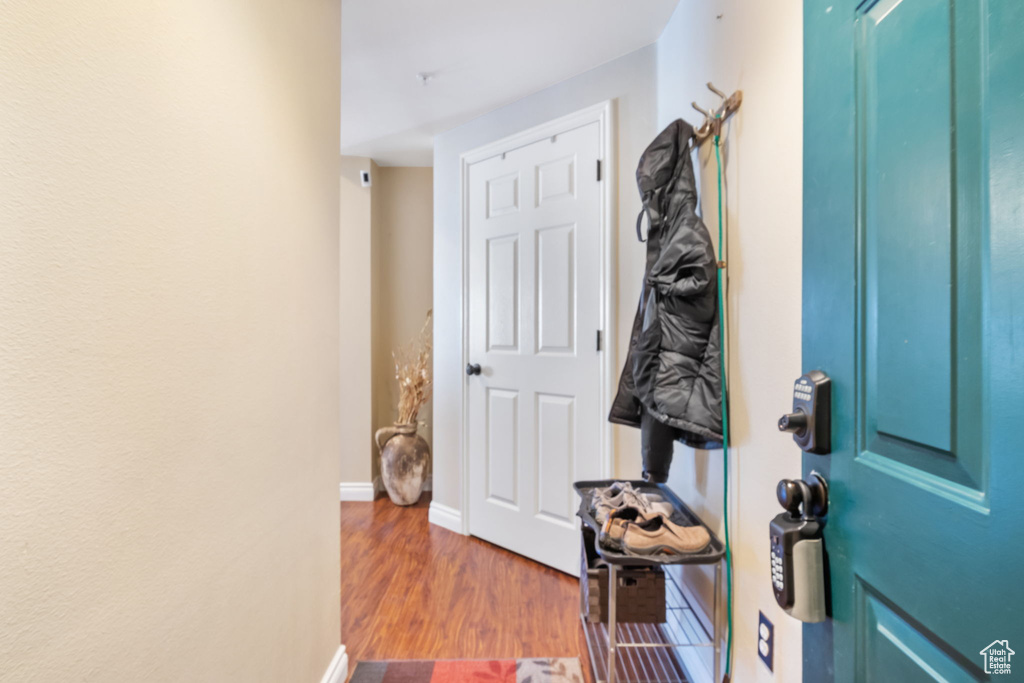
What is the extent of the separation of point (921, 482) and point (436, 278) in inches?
109

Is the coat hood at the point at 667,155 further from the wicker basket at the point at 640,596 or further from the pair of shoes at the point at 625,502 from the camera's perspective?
the wicker basket at the point at 640,596

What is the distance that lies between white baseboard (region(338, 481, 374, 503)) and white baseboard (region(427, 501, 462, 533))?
0.66 m

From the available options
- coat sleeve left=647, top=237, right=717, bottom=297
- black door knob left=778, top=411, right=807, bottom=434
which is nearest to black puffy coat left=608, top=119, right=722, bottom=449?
coat sleeve left=647, top=237, right=717, bottom=297

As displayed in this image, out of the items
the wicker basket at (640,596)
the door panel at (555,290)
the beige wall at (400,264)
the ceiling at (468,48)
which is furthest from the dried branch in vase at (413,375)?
the wicker basket at (640,596)

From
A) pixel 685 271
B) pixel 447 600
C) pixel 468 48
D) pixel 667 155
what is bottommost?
pixel 447 600

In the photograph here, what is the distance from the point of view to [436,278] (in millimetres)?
3111

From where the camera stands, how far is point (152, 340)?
2.51ft

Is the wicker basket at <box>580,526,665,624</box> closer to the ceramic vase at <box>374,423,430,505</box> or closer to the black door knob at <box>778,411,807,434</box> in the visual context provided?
the black door knob at <box>778,411,807,434</box>

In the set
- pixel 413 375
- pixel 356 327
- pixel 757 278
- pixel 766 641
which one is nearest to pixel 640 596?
pixel 766 641

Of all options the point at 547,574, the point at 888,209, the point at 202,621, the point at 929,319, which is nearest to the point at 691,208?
the point at 888,209

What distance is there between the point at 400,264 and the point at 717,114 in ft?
9.20

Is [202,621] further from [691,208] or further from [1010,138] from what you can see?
[691,208]

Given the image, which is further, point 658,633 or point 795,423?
point 658,633

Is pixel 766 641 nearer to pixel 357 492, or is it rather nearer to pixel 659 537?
pixel 659 537
